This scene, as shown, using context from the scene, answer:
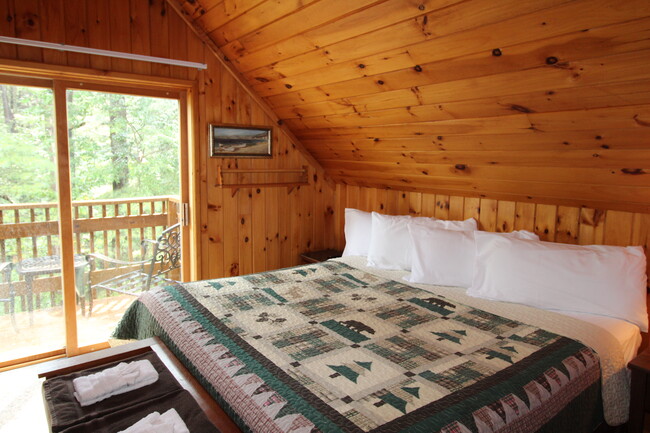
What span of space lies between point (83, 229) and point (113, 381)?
167 cm

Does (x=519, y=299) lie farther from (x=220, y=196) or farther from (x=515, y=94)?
(x=220, y=196)

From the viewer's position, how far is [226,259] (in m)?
3.45

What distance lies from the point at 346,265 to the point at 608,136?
1660 mm

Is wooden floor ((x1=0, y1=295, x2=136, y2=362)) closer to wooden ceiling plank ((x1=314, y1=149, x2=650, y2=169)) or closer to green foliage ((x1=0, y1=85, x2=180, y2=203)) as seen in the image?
green foliage ((x1=0, y1=85, x2=180, y2=203))

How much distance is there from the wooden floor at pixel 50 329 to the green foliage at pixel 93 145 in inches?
29.2

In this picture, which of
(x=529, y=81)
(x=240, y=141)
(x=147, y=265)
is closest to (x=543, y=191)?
(x=529, y=81)

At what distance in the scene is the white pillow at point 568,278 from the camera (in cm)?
202

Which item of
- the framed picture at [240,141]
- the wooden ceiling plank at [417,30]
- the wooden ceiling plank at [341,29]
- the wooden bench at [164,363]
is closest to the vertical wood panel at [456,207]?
the wooden ceiling plank at [417,30]

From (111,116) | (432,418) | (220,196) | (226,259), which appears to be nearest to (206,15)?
(111,116)

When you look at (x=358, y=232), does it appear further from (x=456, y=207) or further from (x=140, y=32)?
(x=140, y=32)

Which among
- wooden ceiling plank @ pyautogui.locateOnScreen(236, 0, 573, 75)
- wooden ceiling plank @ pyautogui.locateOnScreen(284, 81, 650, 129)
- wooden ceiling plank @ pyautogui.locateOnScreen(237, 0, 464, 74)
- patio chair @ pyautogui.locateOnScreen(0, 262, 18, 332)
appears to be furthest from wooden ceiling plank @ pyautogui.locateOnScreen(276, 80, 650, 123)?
patio chair @ pyautogui.locateOnScreen(0, 262, 18, 332)

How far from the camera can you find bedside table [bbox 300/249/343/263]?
3.68 metres

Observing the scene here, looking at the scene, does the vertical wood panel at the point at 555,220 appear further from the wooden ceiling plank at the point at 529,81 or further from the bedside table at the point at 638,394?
the wooden ceiling plank at the point at 529,81

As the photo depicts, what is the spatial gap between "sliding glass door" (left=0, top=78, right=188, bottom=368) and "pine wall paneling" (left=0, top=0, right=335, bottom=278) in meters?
0.16
